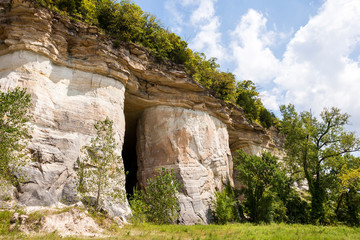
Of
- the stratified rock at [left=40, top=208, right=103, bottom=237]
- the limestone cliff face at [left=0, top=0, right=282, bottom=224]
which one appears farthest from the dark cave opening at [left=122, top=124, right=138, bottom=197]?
the stratified rock at [left=40, top=208, right=103, bottom=237]

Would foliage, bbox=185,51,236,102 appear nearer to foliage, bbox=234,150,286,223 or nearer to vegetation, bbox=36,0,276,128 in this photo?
vegetation, bbox=36,0,276,128

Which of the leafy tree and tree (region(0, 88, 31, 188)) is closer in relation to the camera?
tree (region(0, 88, 31, 188))

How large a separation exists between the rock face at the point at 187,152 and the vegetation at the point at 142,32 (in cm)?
452

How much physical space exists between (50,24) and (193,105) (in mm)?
12153

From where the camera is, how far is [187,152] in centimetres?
2088

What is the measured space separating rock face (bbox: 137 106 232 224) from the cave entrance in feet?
3.34

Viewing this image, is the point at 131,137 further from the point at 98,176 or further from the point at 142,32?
the point at 98,176

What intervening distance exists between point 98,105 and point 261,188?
14020 mm

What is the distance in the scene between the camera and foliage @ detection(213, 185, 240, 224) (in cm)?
1878

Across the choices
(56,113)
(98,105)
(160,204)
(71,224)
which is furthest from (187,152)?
(71,224)

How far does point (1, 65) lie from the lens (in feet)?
50.0

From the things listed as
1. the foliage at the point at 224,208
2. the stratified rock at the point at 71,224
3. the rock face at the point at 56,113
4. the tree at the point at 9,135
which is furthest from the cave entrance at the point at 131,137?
the stratified rock at the point at 71,224

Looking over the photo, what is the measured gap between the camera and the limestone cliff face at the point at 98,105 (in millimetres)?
Result: 13828

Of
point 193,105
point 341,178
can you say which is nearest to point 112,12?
point 193,105
